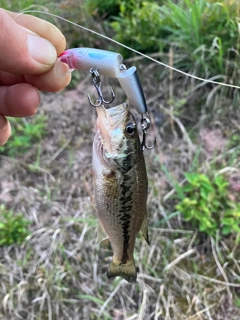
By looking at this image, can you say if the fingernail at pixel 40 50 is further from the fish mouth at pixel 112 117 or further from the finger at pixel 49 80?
the fish mouth at pixel 112 117

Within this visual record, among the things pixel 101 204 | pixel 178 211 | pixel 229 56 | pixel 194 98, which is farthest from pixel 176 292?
pixel 229 56

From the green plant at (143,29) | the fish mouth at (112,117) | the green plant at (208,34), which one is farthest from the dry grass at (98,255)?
the fish mouth at (112,117)

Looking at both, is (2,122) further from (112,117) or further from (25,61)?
(112,117)

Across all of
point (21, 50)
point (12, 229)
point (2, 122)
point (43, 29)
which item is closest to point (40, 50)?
point (21, 50)

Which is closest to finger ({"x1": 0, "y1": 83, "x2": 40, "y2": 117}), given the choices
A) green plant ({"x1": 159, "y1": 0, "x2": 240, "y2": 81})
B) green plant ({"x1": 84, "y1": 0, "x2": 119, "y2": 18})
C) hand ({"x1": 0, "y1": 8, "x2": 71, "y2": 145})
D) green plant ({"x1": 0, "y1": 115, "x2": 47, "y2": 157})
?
hand ({"x1": 0, "y1": 8, "x2": 71, "y2": 145})

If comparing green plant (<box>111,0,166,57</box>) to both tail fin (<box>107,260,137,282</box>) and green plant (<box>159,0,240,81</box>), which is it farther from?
tail fin (<box>107,260,137,282</box>)

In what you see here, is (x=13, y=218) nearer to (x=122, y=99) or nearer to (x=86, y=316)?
(x=86, y=316)
